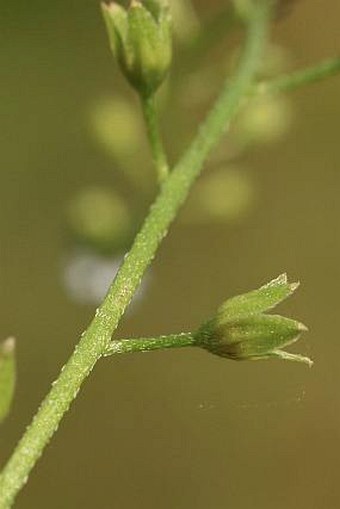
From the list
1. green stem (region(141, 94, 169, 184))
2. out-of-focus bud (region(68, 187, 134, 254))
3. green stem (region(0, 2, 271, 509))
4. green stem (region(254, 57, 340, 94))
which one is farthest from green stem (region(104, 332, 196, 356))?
out-of-focus bud (region(68, 187, 134, 254))

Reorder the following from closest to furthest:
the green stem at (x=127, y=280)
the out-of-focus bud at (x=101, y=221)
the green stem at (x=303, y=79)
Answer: the green stem at (x=127, y=280) < the green stem at (x=303, y=79) < the out-of-focus bud at (x=101, y=221)

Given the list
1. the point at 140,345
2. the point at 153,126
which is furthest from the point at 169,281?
the point at 140,345

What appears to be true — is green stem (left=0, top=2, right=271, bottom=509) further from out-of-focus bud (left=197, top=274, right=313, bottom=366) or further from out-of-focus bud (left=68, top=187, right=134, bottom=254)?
out-of-focus bud (left=68, top=187, right=134, bottom=254)

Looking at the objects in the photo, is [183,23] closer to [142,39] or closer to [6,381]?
[142,39]

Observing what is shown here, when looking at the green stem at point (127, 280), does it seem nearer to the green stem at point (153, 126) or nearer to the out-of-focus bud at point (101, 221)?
the green stem at point (153, 126)

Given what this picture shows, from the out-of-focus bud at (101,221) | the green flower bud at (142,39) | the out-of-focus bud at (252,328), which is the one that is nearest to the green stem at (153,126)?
the green flower bud at (142,39)

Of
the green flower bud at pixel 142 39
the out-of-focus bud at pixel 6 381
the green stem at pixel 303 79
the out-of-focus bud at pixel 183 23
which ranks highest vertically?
the green flower bud at pixel 142 39

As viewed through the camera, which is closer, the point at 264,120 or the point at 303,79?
the point at 303,79
